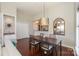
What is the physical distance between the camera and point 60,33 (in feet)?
4.67

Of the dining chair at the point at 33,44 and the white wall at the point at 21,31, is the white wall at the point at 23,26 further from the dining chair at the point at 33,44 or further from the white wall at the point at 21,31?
the dining chair at the point at 33,44

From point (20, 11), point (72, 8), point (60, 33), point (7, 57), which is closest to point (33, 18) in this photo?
point (20, 11)

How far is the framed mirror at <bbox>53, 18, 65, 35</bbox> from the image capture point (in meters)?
1.42

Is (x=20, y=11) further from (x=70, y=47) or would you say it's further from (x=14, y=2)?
(x=70, y=47)

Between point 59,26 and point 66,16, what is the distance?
17 centimetres

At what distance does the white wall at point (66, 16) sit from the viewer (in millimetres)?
1396

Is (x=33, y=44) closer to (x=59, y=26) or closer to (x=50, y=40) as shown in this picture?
(x=50, y=40)

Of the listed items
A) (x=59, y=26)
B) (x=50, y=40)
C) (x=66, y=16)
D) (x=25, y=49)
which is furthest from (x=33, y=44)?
(x=66, y=16)

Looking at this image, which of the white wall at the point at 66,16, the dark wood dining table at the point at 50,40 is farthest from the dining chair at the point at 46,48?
the white wall at the point at 66,16

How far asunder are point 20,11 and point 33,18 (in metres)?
0.21

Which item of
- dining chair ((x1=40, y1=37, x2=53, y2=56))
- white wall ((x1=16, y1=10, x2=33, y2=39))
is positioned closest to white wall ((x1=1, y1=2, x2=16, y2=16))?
white wall ((x1=16, y1=10, x2=33, y2=39))

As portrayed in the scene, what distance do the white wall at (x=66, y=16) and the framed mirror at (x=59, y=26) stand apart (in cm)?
4

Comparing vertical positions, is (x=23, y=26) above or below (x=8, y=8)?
below

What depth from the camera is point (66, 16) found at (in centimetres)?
140
